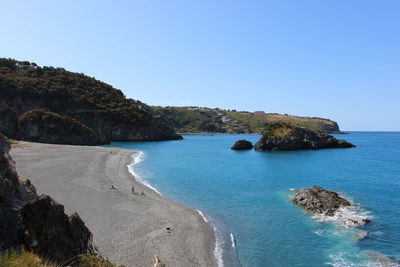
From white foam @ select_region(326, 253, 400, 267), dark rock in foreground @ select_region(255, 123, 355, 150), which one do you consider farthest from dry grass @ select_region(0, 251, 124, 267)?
dark rock in foreground @ select_region(255, 123, 355, 150)

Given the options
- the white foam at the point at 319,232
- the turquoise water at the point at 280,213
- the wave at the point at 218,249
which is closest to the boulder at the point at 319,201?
the turquoise water at the point at 280,213

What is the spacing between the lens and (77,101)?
125 metres

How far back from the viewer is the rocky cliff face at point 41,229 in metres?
9.62

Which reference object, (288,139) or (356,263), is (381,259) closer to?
(356,263)

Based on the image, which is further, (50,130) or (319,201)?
(50,130)

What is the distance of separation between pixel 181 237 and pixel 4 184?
11693 millimetres

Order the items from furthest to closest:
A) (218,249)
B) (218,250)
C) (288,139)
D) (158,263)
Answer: (288,139)
(218,249)
(218,250)
(158,263)

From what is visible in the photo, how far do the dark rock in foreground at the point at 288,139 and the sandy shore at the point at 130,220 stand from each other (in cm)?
6536

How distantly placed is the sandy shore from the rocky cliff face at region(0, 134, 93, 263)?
5849 millimetres

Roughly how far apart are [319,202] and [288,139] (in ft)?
229

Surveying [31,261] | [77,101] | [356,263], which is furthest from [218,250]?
[77,101]

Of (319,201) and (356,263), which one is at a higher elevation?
(319,201)

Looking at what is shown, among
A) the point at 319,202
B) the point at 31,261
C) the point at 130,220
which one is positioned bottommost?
the point at 130,220

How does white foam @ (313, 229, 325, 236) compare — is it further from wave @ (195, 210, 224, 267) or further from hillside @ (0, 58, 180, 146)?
hillside @ (0, 58, 180, 146)
